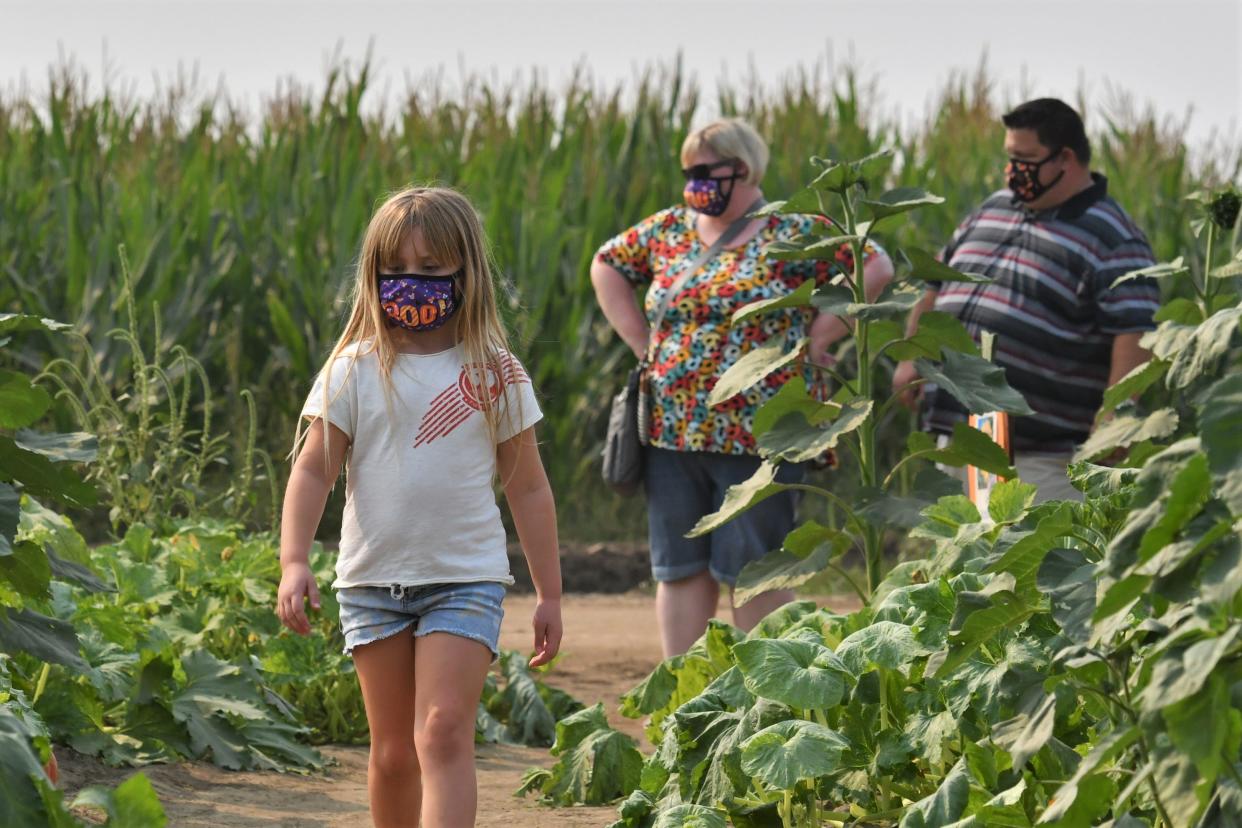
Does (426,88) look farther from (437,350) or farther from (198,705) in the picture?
(437,350)

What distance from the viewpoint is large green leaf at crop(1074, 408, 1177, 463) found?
10.6 ft

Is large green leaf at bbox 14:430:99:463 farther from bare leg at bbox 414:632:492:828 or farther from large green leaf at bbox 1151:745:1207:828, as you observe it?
large green leaf at bbox 1151:745:1207:828

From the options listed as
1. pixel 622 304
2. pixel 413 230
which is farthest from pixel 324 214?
pixel 413 230

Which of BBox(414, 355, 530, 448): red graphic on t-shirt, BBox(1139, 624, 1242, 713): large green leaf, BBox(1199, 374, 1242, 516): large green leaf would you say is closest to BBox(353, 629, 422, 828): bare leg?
BBox(414, 355, 530, 448): red graphic on t-shirt

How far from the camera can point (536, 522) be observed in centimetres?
317

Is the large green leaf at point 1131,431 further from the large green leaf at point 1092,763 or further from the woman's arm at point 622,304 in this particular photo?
the woman's arm at point 622,304

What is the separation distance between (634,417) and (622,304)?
36 cm

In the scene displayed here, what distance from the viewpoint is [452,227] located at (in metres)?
3.15

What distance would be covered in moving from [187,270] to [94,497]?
226 inches

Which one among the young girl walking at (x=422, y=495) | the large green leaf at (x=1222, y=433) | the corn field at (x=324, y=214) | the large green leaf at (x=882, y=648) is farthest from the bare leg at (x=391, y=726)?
the corn field at (x=324, y=214)

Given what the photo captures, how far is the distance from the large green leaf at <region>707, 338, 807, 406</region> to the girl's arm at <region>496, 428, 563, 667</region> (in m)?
0.66

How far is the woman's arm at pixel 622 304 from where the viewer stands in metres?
4.89

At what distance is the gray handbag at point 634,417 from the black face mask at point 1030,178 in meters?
0.69

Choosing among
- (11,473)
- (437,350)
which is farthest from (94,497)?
(437,350)
